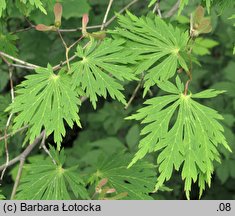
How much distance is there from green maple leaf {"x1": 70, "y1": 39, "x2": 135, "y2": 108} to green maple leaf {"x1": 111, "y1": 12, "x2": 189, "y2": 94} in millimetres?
35

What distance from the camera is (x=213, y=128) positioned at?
1.12m

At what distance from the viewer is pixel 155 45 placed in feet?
4.08

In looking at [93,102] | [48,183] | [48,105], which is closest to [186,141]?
[93,102]

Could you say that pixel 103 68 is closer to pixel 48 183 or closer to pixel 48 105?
pixel 48 105

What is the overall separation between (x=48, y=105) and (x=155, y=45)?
323 millimetres

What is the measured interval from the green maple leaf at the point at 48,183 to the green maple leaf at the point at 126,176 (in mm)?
110

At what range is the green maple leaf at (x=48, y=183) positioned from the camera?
1325 mm

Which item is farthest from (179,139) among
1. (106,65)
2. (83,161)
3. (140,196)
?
(83,161)

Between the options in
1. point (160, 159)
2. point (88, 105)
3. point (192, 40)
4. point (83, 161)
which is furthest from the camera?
point (88, 105)

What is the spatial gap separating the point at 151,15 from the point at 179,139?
45cm

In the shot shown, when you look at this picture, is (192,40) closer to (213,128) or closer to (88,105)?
(213,128)

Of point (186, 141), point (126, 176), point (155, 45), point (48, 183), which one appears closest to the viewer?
point (186, 141)

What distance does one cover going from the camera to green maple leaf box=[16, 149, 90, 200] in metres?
1.33

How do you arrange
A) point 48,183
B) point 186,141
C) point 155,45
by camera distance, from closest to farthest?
point 186,141 < point 155,45 < point 48,183
